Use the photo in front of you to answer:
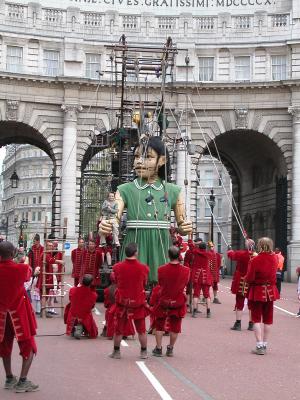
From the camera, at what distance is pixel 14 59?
39375 millimetres

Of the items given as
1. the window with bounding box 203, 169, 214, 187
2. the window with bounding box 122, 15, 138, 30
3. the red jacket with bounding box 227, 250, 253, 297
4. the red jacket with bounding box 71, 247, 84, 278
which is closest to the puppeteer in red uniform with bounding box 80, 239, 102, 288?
the red jacket with bounding box 71, 247, 84, 278

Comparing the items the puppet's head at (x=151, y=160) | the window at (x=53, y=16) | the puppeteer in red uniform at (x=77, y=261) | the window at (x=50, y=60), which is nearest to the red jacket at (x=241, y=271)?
the puppet's head at (x=151, y=160)

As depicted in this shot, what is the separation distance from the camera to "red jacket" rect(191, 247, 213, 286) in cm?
1812

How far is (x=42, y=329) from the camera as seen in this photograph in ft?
50.9

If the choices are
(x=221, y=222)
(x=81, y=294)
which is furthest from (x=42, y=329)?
(x=221, y=222)

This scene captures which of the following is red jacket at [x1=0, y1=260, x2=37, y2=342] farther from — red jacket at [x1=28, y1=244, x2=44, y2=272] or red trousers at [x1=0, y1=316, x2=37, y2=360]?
red jacket at [x1=28, y1=244, x2=44, y2=272]

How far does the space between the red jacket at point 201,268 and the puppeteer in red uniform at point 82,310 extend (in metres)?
4.74

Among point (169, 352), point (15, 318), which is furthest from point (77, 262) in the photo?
point (15, 318)

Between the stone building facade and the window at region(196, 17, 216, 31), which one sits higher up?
the window at region(196, 17, 216, 31)

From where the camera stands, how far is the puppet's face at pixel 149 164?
14.2 m

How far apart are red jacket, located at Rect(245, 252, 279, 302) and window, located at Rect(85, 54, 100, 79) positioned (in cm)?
2904

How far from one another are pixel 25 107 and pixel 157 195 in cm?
2682

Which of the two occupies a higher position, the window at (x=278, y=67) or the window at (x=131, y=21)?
the window at (x=131, y=21)

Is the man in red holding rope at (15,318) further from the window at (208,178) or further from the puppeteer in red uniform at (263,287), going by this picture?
the window at (208,178)
